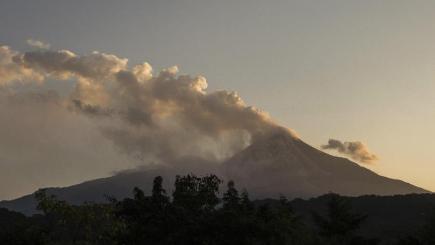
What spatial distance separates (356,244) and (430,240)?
836 centimetres

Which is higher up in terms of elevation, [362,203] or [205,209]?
[362,203]

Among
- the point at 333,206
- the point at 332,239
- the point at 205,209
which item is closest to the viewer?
the point at 205,209

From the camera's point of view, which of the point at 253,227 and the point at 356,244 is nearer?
the point at 253,227

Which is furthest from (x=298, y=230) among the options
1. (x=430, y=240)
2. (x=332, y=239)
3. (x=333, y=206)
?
(x=430, y=240)

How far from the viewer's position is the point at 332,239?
187 ft

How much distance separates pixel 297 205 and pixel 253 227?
129 meters

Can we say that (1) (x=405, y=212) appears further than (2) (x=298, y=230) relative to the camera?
Yes

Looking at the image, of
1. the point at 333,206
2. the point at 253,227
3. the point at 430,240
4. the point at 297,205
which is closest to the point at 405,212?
the point at 297,205

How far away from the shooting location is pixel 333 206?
6588cm

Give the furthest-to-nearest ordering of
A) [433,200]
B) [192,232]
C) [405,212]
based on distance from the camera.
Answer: [433,200]
[405,212]
[192,232]

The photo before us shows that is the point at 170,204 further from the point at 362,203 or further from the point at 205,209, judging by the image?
the point at 362,203

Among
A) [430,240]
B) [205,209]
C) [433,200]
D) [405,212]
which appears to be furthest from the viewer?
[433,200]

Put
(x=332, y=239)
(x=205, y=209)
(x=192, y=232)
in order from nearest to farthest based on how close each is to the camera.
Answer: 1. (x=192, y=232)
2. (x=205, y=209)
3. (x=332, y=239)

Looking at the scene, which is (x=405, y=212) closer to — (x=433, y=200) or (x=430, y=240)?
(x=433, y=200)
